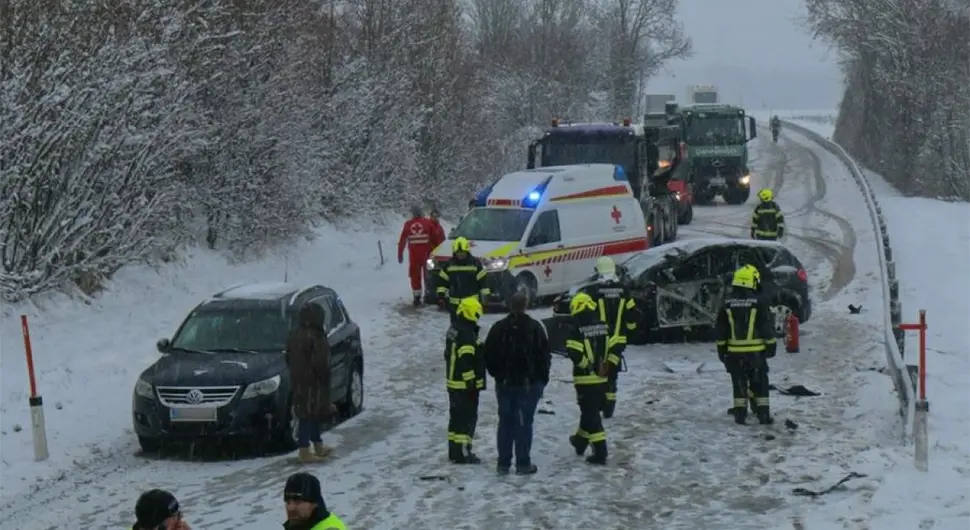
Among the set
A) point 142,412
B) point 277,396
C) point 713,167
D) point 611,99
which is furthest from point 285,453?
point 611,99

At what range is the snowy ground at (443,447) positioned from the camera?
10328mm

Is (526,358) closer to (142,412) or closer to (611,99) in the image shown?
(142,412)

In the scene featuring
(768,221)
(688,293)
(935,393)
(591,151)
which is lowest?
(935,393)

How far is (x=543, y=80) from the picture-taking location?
5484 cm

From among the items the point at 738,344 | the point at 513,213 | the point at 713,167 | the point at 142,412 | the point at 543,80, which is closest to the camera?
the point at 142,412

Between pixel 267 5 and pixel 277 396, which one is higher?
pixel 267 5

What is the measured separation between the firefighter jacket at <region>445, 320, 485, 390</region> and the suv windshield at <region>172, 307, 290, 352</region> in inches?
94.4

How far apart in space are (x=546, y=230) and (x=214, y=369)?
34.0 feet

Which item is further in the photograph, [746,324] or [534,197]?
[534,197]

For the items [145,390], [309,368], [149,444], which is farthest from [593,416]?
[149,444]

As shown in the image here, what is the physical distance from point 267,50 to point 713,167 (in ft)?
63.8

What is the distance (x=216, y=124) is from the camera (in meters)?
23.2

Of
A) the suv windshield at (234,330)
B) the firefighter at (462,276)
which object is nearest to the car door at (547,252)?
the firefighter at (462,276)

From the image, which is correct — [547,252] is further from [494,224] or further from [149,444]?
[149,444]
